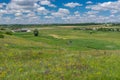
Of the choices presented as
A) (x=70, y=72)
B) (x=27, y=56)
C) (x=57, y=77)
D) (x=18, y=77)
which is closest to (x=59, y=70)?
(x=70, y=72)

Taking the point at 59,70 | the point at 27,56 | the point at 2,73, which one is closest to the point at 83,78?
the point at 59,70

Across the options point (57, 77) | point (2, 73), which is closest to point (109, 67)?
point (57, 77)

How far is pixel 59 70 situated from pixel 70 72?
2.51ft

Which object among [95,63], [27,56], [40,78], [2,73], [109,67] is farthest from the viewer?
[27,56]

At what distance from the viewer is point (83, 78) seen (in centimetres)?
967

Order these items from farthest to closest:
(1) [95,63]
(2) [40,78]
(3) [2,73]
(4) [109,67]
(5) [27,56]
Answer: (5) [27,56] < (1) [95,63] < (4) [109,67] < (3) [2,73] < (2) [40,78]

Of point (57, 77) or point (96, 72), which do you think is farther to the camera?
point (96, 72)

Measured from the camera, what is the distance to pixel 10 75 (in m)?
10.2

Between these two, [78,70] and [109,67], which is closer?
[78,70]

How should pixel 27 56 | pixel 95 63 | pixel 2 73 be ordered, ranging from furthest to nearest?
A: pixel 27 56, pixel 95 63, pixel 2 73

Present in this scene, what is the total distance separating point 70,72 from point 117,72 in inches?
93.0

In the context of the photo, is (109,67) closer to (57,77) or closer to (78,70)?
(78,70)

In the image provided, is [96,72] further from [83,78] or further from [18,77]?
[18,77]

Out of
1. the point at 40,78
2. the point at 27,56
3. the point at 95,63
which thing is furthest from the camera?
the point at 27,56
